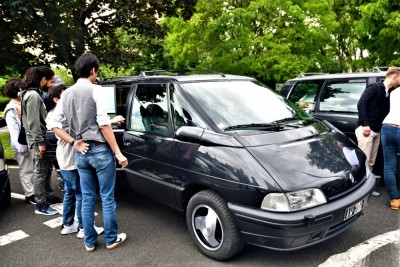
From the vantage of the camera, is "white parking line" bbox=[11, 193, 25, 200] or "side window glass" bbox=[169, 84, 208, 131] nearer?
"side window glass" bbox=[169, 84, 208, 131]

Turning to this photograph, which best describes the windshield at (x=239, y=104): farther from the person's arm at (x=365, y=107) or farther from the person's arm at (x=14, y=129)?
the person's arm at (x=14, y=129)

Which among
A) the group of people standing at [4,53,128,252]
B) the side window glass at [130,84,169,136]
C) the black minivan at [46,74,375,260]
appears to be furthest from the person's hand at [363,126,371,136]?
the group of people standing at [4,53,128,252]

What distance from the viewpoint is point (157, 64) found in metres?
31.4

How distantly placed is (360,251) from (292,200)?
115cm

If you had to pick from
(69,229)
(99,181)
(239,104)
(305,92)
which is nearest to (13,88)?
(69,229)

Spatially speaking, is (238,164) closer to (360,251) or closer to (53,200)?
(360,251)

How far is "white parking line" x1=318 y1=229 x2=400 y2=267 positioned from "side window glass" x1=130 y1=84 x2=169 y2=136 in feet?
6.66

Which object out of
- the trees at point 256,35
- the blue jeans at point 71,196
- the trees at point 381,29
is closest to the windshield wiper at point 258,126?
the blue jeans at point 71,196

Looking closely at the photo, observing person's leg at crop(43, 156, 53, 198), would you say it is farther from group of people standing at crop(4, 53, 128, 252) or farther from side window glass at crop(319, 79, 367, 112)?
side window glass at crop(319, 79, 367, 112)

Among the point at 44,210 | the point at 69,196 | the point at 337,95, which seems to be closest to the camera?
the point at 69,196

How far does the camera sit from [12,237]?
381cm

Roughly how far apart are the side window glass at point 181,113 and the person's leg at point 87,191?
944mm

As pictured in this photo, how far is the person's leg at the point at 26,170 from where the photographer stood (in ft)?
15.5

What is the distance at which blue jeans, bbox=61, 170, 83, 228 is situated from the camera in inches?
143
